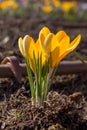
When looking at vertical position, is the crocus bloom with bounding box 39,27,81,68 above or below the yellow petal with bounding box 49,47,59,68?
above

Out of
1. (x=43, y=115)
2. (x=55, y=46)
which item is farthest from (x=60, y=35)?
(x=43, y=115)

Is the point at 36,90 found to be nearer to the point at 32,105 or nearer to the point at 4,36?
the point at 32,105

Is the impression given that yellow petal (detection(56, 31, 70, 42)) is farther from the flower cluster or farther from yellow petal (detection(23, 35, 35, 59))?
yellow petal (detection(23, 35, 35, 59))

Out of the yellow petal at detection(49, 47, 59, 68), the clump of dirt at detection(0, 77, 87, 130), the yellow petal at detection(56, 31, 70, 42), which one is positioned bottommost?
the clump of dirt at detection(0, 77, 87, 130)

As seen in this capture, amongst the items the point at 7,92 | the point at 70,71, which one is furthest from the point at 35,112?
the point at 70,71

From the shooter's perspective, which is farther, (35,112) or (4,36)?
(4,36)

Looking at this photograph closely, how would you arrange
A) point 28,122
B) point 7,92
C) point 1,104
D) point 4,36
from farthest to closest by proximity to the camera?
point 4,36 → point 7,92 → point 1,104 → point 28,122

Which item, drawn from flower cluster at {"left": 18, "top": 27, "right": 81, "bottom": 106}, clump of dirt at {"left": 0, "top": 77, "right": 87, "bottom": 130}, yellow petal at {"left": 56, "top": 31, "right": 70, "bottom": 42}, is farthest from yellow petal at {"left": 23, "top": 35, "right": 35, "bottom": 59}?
clump of dirt at {"left": 0, "top": 77, "right": 87, "bottom": 130}

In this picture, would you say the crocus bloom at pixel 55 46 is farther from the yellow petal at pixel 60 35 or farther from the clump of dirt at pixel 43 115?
the clump of dirt at pixel 43 115

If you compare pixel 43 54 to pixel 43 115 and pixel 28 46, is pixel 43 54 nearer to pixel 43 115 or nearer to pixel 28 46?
pixel 28 46
